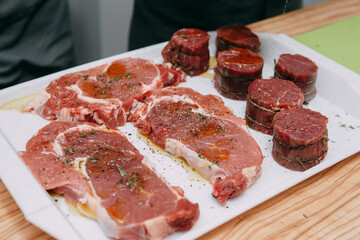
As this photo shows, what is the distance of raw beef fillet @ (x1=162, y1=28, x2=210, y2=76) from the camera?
3.46m

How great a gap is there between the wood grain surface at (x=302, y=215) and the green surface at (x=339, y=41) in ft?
4.38

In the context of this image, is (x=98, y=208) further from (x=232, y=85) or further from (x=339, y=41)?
(x=339, y=41)

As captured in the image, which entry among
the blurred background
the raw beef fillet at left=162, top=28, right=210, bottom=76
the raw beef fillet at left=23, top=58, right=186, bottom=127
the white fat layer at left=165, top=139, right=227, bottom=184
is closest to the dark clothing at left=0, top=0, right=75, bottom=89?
the raw beef fillet at left=23, top=58, right=186, bottom=127

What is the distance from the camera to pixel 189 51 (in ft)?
11.3

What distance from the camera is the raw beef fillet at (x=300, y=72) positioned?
3215mm

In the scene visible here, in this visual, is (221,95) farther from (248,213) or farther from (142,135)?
(248,213)

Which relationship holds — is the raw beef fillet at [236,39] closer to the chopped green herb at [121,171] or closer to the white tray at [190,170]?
the white tray at [190,170]

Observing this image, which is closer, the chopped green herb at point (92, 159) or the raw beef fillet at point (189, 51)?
the chopped green herb at point (92, 159)

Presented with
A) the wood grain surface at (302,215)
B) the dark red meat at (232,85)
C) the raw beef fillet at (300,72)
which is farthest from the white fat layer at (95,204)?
the raw beef fillet at (300,72)

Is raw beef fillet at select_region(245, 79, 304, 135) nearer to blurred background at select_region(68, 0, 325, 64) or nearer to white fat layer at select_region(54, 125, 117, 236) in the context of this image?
white fat layer at select_region(54, 125, 117, 236)

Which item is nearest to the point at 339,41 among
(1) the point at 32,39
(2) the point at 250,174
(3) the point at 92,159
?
(2) the point at 250,174

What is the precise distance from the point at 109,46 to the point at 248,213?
3.32 meters

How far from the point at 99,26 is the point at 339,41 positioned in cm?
264

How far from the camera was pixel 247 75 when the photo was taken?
3227 millimetres
